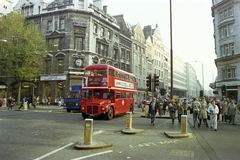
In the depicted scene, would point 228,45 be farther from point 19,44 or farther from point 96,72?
point 19,44

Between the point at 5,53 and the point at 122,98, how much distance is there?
21906mm

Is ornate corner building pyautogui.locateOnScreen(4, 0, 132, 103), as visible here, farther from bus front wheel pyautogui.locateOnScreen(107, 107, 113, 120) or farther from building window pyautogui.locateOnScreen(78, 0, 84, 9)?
bus front wheel pyautogui.locateOnScreen(107, 107, 113, 120)

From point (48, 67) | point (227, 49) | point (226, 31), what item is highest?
point (226, 31)

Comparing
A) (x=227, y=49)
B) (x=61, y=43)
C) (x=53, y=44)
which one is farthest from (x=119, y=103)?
(x=227, y=49)

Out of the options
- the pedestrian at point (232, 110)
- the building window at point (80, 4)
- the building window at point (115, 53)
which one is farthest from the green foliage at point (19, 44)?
the pedestrian at point (232, 110)

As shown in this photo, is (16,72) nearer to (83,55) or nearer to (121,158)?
(83,55)

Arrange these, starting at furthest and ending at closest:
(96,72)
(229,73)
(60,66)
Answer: (60,66) → (229,73) → (96,72)

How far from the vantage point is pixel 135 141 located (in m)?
8.37

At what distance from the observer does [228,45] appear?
34.9 m

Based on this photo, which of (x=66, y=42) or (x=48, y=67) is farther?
(x=48, y=67)

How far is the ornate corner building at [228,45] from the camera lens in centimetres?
3309

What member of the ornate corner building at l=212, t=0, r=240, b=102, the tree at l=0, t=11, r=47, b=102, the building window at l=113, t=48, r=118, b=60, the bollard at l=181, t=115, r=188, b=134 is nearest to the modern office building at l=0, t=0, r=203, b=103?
the building window at l=113, t=48, r=118, b=60

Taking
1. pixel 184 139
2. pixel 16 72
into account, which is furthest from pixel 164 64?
pixel 184 139

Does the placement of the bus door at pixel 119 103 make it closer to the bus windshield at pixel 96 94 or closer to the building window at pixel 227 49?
the bus windshield at pixel 96 94
